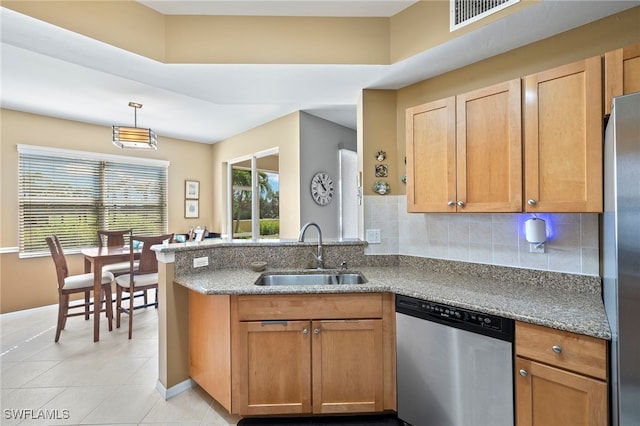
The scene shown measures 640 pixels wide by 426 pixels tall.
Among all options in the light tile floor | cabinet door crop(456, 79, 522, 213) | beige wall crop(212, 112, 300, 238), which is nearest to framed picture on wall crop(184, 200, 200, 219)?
beige wall crop(212, 112, 300, 238)

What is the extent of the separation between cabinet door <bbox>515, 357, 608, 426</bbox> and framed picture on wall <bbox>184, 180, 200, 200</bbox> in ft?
18.1

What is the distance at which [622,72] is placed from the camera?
4.38 feet

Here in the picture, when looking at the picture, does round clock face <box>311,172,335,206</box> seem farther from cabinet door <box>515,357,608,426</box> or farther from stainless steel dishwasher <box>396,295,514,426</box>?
cabinet door <box>515,357,608,426</box>

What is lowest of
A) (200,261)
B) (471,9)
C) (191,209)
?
(200,261)

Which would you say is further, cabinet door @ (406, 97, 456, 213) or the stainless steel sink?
the stainless steel sink

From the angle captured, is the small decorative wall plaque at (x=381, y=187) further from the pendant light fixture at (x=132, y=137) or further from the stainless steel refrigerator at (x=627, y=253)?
the pendant light fixture at (x=132, y=137)

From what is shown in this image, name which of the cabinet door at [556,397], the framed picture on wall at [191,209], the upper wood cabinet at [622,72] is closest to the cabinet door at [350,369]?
the cabinet door at [556,397]

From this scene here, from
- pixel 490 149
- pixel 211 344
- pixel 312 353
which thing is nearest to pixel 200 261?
pixel 211 344

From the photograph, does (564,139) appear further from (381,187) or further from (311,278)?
(311,278)

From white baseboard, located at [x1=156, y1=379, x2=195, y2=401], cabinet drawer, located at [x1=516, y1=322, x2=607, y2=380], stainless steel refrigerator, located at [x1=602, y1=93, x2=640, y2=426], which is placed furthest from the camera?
white baseboard, located at [x1=156, y1=379, x2=195, y2=401]

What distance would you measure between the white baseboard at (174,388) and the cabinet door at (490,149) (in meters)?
2.36

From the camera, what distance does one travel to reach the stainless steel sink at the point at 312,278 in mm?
2199

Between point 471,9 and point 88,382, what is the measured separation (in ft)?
12.5

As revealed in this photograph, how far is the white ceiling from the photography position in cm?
168
